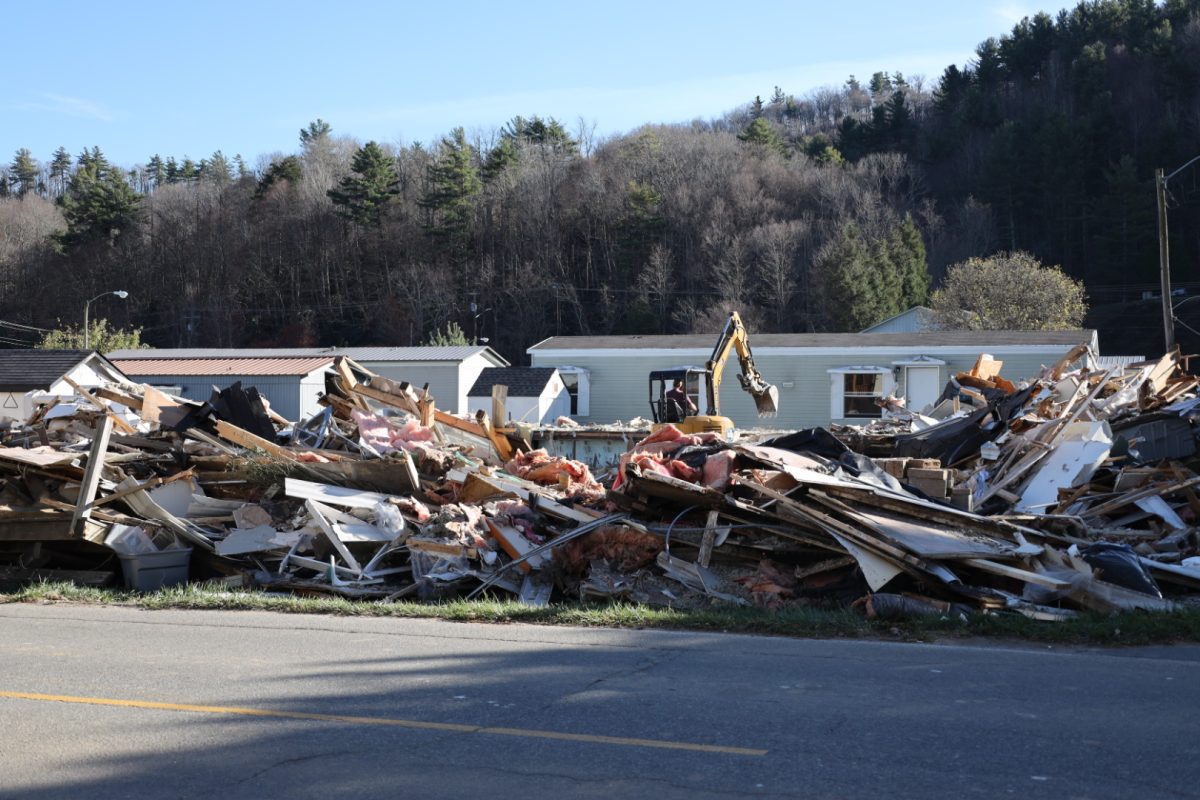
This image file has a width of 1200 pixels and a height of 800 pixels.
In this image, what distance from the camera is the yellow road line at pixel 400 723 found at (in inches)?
223

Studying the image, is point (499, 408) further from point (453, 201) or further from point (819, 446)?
point (453, 201)

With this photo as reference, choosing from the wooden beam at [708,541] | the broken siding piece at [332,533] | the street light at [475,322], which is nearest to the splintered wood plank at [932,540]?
the wooden beam at [708,541]

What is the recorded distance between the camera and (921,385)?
3772 centimetres

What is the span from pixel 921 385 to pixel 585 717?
33.4 m

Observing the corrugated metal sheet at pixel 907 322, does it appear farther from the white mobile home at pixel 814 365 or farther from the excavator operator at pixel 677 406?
the excavator operator at pixel 677 406

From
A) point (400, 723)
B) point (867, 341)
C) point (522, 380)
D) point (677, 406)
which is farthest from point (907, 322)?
point (400, 723)

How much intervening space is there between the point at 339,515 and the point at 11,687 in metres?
5.46

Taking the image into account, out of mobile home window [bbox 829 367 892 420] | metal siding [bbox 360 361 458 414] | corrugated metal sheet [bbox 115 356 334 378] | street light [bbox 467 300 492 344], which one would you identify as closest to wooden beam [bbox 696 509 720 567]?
mobile home window [bbox 829 367 892 420]

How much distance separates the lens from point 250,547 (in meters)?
12.6

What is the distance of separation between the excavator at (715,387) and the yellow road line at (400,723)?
1494cm

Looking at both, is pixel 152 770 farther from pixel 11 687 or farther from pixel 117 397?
pixel 117 397

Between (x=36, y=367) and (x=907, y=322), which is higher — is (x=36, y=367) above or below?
below

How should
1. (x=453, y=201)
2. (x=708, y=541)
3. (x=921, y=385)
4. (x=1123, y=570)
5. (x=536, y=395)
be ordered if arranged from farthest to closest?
(x=453, y=201) → (x=536, y=395) → (x=921, y=385) → (x=708, y=541) → (x=1123, y=570)

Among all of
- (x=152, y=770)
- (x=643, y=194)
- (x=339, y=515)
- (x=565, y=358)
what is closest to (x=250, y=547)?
(x=339, y=515)
